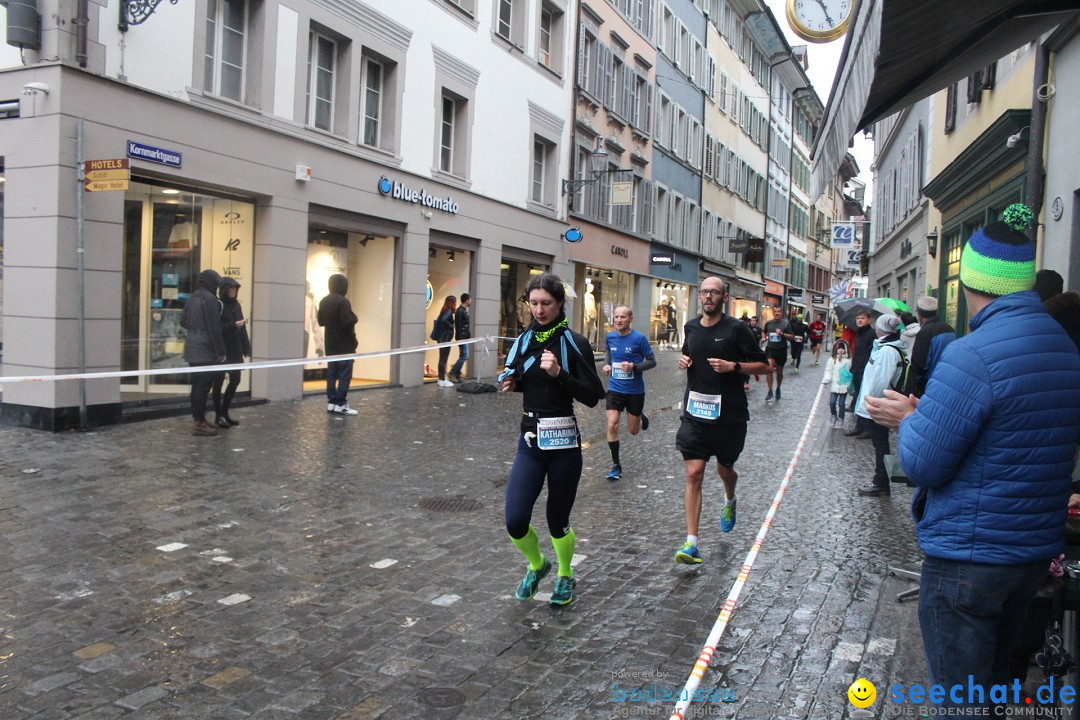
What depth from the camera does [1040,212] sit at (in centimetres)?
1016

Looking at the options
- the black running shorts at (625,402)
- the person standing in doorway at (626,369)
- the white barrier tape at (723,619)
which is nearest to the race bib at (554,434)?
the white barrier tape at (723,619)

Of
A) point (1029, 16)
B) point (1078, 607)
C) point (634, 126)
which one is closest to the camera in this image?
point (1078, 607)


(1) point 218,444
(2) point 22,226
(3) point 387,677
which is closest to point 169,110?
(2) point 22,226

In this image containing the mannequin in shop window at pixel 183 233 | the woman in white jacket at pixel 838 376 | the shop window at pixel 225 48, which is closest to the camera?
the mannequin in shop window at pixel 183 233

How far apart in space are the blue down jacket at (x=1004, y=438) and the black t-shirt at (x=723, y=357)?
343 cm

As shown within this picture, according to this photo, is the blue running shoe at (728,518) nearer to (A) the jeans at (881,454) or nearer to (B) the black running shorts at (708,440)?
(B) the black running shorts at (708,440)

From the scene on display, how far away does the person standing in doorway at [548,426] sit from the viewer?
15.5 ft

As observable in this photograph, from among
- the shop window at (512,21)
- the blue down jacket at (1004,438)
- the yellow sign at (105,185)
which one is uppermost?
the shop window at (512,21)

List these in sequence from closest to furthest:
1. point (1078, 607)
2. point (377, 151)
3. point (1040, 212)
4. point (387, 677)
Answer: point (1078, 607), point (387, 677), point (1040, 212), point (377, 151)

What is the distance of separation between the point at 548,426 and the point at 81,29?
27.3ft

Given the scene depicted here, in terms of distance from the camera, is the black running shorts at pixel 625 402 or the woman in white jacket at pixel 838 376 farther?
the woman in white jacket at pixel 838 376

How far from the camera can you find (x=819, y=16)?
810 centimetres

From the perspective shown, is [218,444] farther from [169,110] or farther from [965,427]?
[965,427]

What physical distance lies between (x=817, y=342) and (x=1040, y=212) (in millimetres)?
24309
